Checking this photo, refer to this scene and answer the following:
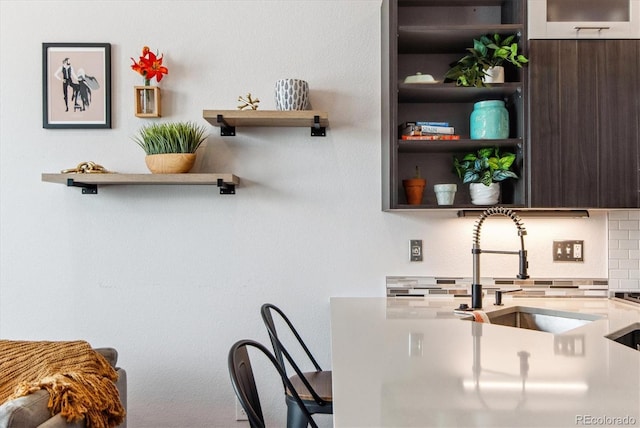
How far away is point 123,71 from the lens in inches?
111

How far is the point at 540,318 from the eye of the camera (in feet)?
8.02

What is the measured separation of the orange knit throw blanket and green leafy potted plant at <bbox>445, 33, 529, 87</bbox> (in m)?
1.82

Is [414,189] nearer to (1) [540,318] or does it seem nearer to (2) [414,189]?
(2) [414,189]

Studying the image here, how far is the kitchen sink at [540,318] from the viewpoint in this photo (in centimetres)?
230

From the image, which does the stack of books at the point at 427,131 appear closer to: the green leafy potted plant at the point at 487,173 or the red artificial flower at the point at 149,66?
the green leafy potted plant at the point at 487,173

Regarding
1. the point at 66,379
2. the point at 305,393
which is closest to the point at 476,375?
the point at 305,393

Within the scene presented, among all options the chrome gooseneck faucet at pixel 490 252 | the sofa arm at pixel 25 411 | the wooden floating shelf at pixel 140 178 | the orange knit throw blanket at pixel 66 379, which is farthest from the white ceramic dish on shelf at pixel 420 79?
the sofa arm at pixel 25 411

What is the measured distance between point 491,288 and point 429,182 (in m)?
0.58

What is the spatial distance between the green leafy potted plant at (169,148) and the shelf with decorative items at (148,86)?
14 cm

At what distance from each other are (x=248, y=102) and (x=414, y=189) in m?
0.87

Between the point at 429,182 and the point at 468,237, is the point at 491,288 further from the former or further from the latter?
the point at 429,182

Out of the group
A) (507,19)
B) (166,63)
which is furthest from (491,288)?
(166,63)

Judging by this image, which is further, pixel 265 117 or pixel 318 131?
pixel 318 131

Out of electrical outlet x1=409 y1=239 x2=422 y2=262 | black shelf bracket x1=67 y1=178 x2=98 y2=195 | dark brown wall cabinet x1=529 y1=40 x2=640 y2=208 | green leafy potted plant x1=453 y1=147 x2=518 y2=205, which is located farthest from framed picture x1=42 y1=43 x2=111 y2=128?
dark brown wall cabinet x1=529 y1=40 x2=640 y2=208
